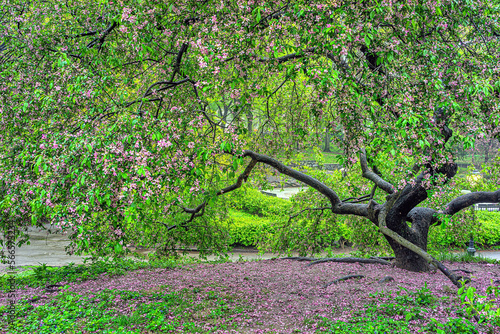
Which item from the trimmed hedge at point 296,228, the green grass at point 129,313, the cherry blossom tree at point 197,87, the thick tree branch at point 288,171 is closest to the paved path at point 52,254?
the trimmed hedge at point 296,228

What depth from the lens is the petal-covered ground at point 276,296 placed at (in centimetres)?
498

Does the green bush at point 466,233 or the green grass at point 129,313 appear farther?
→ the green bush at point 466,233

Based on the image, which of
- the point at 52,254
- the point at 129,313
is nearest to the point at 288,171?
the point at 129,313

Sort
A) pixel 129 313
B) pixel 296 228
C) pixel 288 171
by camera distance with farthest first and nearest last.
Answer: pixel 296 228, pixel 288 171, pixel 129 313

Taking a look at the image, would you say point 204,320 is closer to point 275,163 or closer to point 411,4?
point 275,163

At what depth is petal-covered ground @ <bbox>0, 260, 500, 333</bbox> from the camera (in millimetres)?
4981

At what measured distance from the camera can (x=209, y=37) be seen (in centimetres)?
542

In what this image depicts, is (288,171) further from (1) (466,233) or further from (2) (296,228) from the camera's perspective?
(1) (466,233)

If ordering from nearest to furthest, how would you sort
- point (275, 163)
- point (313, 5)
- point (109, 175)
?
point (109, 175) → point (313, 5) → point (275, 163)

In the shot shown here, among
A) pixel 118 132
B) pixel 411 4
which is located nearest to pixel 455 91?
pixel 411 4

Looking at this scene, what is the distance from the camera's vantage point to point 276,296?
251 inches

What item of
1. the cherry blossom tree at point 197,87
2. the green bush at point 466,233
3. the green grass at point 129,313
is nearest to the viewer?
the cherry blossom tree at point 197,87

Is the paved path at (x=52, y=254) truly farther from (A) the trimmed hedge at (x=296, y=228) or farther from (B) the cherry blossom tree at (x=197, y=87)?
(B) the cherry blossom tree at (x=197, y=87)

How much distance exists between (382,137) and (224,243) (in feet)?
19.4
